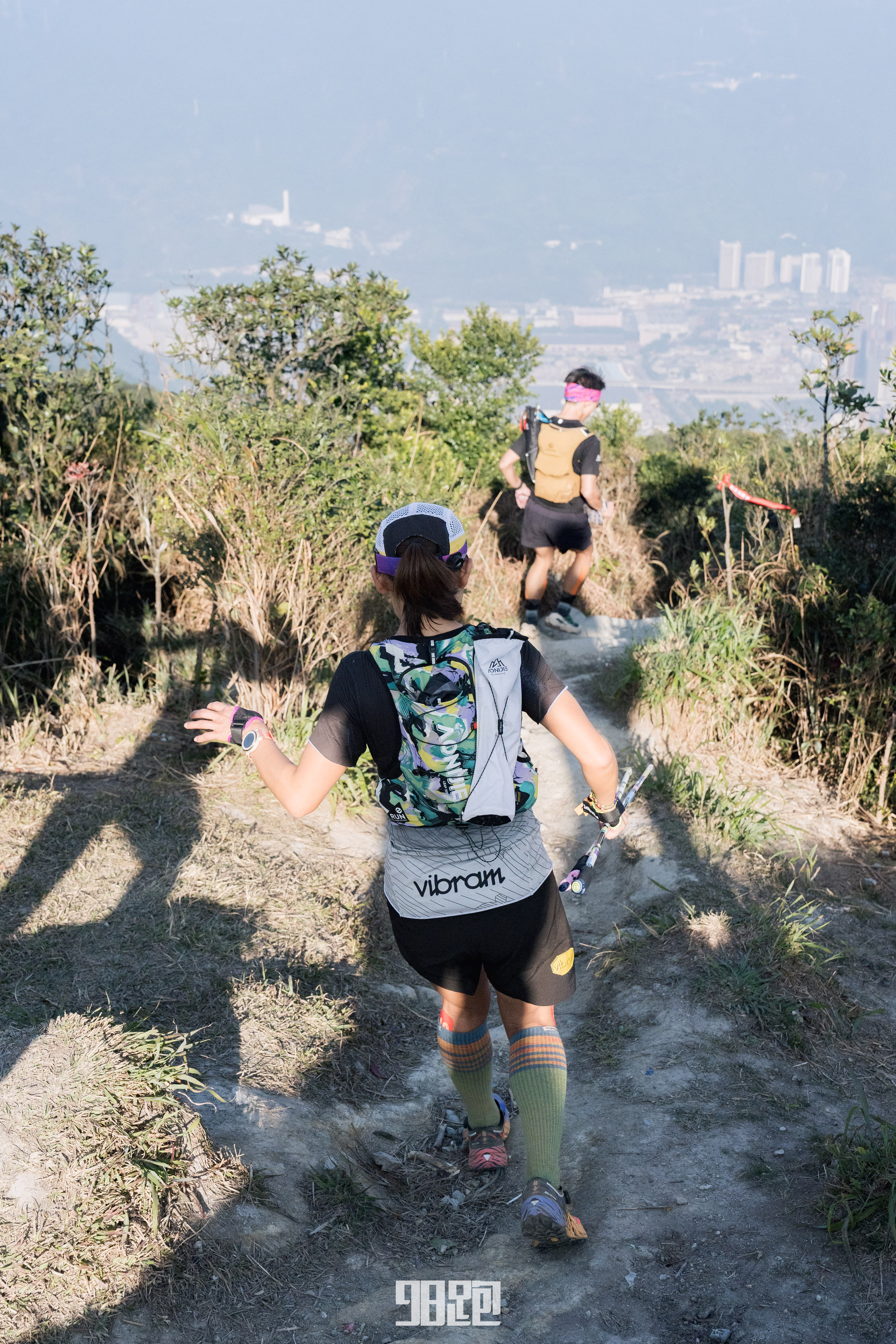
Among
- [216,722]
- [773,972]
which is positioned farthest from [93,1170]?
[773,972]

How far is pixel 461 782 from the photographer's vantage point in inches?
86.5

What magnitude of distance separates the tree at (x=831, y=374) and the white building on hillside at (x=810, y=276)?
175 metres

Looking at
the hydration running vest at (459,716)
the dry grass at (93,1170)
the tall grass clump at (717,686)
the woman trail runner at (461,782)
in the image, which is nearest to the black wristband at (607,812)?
the woman trail runner at (461,782)

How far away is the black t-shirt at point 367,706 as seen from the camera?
2180 millimetres

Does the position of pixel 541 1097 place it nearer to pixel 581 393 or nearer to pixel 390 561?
pixel 390 561

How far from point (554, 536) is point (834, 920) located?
367cm

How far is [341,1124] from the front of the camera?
2.99 metres

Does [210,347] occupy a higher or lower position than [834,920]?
higher

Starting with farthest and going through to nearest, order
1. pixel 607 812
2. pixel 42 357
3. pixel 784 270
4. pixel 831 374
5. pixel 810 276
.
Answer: pixel 784 270, pixel 810 276, pixel 831 374, pixel 42 357, pixel 607 812

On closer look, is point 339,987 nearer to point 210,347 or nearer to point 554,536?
point 554,536

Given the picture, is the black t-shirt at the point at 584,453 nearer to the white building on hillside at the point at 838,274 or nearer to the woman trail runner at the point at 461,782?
the woman trail runner at the point at 461,782

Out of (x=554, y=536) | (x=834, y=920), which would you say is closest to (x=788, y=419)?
(x=554, y=536)

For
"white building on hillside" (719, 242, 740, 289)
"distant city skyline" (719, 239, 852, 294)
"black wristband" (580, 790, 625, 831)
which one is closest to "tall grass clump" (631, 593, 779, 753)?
"black wristband" (580, 790, 625, 831)

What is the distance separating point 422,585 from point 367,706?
0.97 feet
